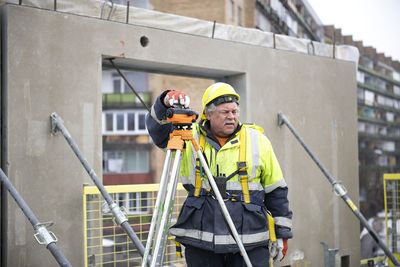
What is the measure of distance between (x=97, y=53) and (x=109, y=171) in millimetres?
25485

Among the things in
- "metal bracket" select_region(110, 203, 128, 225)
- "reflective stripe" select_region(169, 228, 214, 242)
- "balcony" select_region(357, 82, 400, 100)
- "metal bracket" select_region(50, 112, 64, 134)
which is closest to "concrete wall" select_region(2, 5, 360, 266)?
"metal bracket" select_region(50, 112, 64, 134)

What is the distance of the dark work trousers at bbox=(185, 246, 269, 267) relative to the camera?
10.1 feet

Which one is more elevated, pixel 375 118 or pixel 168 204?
pixel 375 118

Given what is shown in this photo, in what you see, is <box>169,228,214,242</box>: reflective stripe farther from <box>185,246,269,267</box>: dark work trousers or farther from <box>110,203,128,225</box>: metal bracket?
<box>110,203,128,225</box>: metal bracket

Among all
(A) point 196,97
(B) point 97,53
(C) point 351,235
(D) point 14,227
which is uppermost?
(A) point 196,97

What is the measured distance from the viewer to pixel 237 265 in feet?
10.1

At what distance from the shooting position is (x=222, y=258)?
3.14m

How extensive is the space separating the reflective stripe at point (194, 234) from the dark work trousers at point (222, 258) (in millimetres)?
114

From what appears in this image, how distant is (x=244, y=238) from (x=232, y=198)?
27 centimetres

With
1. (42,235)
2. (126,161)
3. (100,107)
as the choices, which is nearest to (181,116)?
(42,235)

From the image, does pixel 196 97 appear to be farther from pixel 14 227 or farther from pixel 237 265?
pixel 237 265

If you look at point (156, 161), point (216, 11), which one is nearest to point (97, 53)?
point (216, 11)

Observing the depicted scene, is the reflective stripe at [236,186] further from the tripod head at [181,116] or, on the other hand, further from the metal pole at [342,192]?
the metal pole at [342,192]

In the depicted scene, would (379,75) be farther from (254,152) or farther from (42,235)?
(42,235)
